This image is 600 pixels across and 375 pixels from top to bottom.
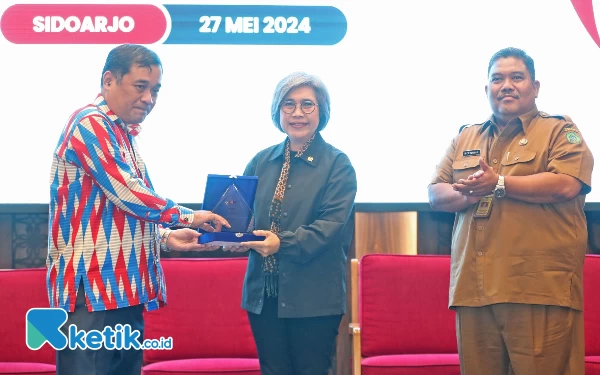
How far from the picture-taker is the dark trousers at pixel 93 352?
77.9 inches

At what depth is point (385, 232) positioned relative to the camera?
3.84m

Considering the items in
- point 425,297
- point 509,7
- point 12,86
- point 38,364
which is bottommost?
point 38,364

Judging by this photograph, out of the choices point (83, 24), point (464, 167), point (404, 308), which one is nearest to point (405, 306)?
point (404, 308)

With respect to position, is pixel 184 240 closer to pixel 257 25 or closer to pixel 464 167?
pixel 464 167

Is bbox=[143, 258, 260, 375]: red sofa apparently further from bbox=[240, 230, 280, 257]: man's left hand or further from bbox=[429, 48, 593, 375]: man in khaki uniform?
bbox=[429, 48, 593, 375]: man in khaki uniform

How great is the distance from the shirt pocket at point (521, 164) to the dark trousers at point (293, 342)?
0.80 meters

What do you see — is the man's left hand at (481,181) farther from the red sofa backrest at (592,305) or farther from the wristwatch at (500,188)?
the red sofa backrest at (592,305)

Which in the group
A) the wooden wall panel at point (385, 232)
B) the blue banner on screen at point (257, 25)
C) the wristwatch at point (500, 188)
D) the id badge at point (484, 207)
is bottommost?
the wooden wall panel at point (385, 232)

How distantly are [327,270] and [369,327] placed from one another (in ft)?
3.56

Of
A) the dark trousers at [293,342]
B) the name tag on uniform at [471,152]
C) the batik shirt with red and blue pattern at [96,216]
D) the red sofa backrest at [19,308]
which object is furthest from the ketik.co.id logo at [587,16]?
the red sofa backrest at [19,308]

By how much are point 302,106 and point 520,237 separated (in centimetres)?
90

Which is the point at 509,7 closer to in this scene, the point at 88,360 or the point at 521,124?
the point at 521,124

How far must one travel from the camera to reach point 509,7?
12.0 ft

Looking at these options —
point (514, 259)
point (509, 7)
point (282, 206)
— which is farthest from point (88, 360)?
point (509, 7)
